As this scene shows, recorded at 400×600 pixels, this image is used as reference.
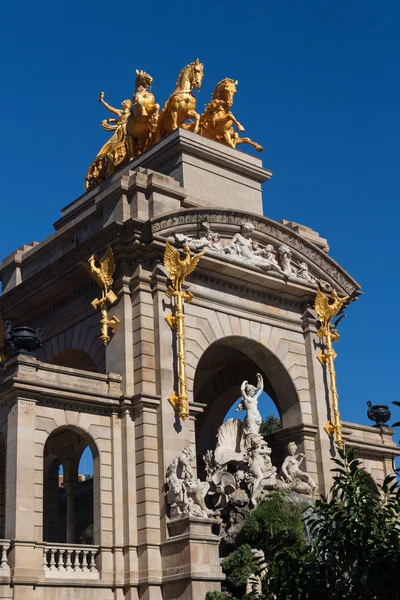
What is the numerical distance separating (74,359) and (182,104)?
433 inches

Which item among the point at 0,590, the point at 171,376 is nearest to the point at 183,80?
the point at 171,376

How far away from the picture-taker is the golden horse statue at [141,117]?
38.8 meters

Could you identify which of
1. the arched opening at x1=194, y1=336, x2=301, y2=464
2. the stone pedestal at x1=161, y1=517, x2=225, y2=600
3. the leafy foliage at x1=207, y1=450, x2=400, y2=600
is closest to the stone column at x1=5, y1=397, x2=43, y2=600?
the stone pedestal at x1=161, y1=517, x2=225, y2=600

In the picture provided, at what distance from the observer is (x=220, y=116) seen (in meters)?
39.8

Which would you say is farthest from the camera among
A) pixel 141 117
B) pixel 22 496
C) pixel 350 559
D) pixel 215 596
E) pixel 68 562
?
pixel 141 117

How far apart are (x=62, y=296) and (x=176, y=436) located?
311 inches

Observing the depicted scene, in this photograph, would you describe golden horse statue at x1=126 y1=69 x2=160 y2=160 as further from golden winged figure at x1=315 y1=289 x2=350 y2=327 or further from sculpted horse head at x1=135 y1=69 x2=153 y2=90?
golden winged figure at x1=315 y1=289 x2=350 y2=327

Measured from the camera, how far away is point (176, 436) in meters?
30.7

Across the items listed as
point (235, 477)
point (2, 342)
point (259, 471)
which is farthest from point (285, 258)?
point (2, 342)

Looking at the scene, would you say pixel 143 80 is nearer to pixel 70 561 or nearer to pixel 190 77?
pixel 190 77

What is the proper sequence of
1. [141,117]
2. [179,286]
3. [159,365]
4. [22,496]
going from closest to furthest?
[22,496]
[159,365]
[179,286]
[141,117]

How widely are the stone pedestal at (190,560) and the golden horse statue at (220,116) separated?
680 inches

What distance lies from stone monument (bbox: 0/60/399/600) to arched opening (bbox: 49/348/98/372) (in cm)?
11

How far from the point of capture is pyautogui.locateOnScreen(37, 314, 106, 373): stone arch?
108 feet
